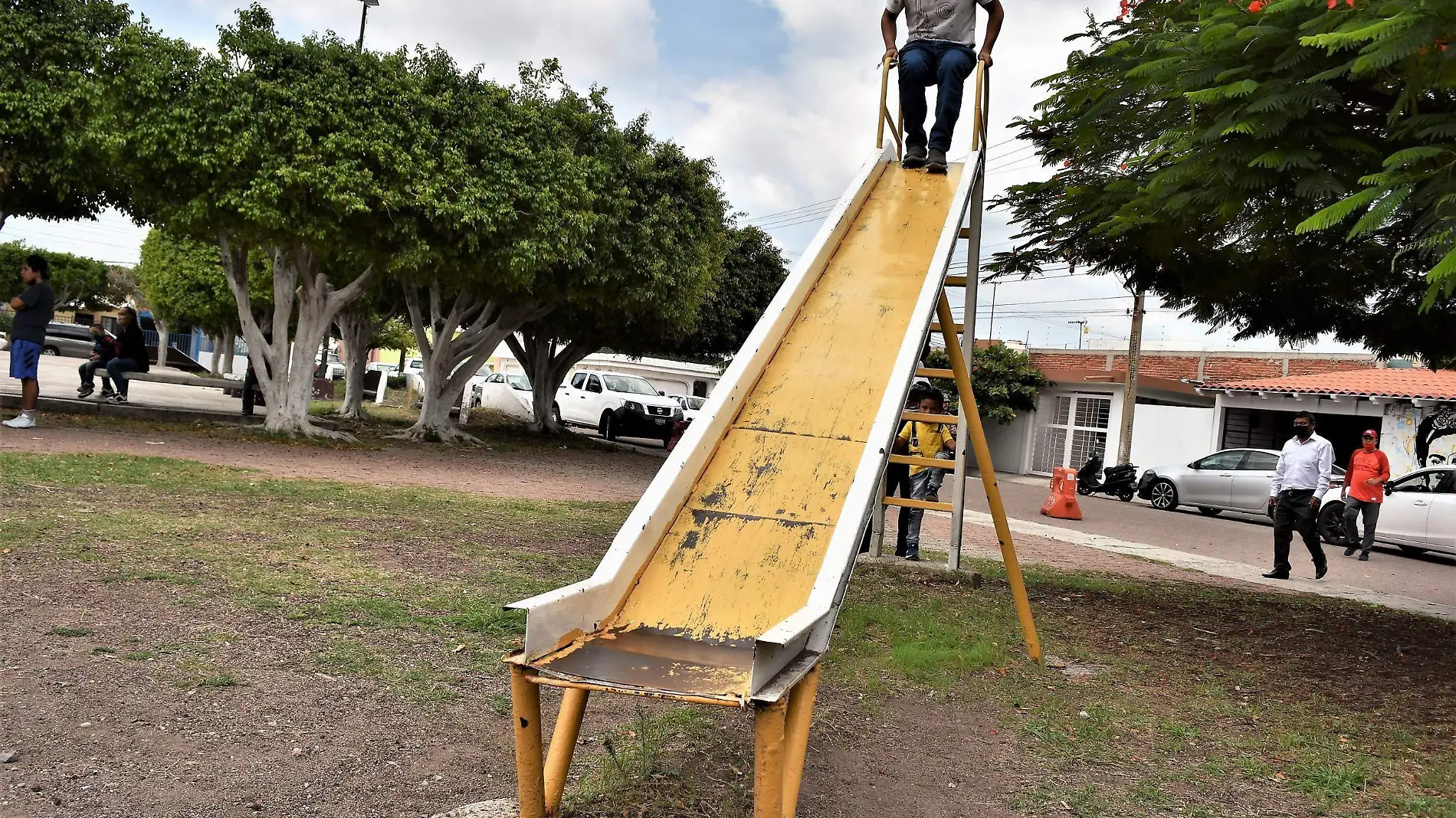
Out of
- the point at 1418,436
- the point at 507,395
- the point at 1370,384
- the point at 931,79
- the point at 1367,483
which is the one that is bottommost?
the point at 507,395

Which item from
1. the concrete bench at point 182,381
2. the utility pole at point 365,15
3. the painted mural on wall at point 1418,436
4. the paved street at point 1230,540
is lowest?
the paved street at point 1230,540

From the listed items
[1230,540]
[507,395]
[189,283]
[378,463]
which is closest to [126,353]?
[378,463]

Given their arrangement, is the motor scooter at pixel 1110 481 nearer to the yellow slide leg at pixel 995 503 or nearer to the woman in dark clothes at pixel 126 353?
the yellow slide leg at pixel 995 503

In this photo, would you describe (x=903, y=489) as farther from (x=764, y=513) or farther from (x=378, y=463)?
(x=378, y=463)

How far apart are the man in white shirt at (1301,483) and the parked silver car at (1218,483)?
29.4 feet

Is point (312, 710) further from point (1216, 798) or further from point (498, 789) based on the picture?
point (1216, 798)

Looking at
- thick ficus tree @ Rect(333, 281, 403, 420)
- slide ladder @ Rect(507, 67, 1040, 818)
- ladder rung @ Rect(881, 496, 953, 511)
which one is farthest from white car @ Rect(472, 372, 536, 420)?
slide ladder @ Rect(507, 67, 1040, 818)

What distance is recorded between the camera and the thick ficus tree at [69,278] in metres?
49.0

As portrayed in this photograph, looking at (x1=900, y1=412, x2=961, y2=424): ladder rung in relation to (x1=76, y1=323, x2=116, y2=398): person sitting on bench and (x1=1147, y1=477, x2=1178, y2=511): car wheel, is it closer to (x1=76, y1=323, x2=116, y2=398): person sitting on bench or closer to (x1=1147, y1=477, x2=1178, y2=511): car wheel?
(x1=1147, y1=477, x2=1178, y2=511): car wheel

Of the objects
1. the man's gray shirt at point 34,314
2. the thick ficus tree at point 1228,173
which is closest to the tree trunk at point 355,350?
the man's gray shirt at point 34,314

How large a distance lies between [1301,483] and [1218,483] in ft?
35.6

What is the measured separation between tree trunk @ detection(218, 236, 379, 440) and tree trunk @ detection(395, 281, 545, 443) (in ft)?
9.78

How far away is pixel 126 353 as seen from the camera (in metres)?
18.4

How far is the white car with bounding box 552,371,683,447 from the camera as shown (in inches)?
1099
